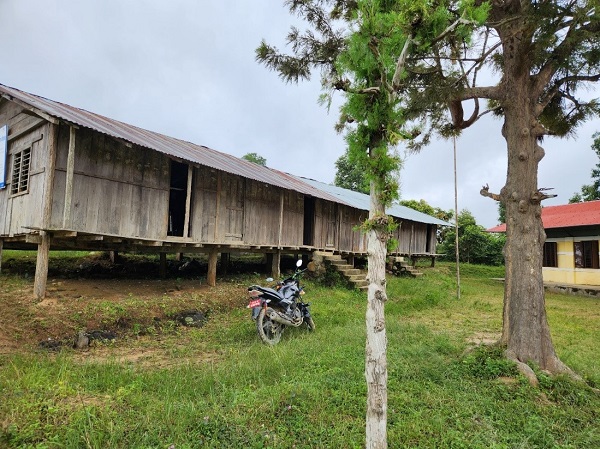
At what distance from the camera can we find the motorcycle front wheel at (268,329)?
21.2 ft

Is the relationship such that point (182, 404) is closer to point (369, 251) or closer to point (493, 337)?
point (369, 251)

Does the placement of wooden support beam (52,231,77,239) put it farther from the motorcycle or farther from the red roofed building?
the red roofed building

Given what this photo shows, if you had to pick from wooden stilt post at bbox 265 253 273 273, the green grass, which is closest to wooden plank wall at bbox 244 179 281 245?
wooden stilt post at bbox 265 253 273 273

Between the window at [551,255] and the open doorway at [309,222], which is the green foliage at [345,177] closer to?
the window at [551,255]

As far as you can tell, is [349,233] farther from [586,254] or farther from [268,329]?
[586,254]

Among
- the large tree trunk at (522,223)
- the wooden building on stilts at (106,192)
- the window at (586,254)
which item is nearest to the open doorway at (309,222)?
the wooden building on stilts at (106,192)

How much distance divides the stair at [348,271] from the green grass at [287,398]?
6396 mm

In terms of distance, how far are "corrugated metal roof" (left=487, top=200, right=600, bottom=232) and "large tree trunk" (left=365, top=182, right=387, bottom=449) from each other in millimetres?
17458

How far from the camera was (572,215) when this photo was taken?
18203 mm

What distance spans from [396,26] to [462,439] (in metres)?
3.61

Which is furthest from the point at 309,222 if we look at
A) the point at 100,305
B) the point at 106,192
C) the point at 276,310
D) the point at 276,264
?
the point at 100,305

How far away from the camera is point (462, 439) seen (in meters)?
3.40

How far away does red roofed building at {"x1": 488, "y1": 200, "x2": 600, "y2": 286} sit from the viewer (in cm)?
1670

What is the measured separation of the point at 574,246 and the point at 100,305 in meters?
19.6
